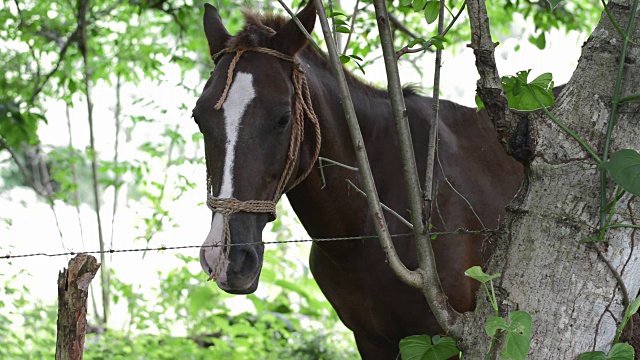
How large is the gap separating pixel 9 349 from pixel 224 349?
142 cm

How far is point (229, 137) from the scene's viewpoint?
2.27 metres

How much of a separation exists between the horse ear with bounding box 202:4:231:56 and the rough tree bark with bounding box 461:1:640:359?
132 centimetres

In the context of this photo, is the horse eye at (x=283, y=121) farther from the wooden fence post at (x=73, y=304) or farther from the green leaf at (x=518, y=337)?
the green leaf at (x=518, y=337)

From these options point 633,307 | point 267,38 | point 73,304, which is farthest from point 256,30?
point 633,307

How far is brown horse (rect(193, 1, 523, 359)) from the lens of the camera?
2258 millimetres

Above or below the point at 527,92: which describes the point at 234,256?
below

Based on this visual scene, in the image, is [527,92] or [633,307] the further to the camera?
[527,92]

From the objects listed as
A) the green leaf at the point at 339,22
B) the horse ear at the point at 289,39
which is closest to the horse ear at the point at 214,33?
the horse ear at the point at 289,39

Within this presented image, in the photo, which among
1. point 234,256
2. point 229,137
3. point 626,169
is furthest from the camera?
point 229,137

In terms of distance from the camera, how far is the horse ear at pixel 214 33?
267 centimetres

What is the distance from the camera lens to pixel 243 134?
7.47ft

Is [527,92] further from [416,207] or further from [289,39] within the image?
[289,39]

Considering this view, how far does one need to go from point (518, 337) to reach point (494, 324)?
0.18 feet

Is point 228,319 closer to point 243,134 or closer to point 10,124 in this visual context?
point 10,124
